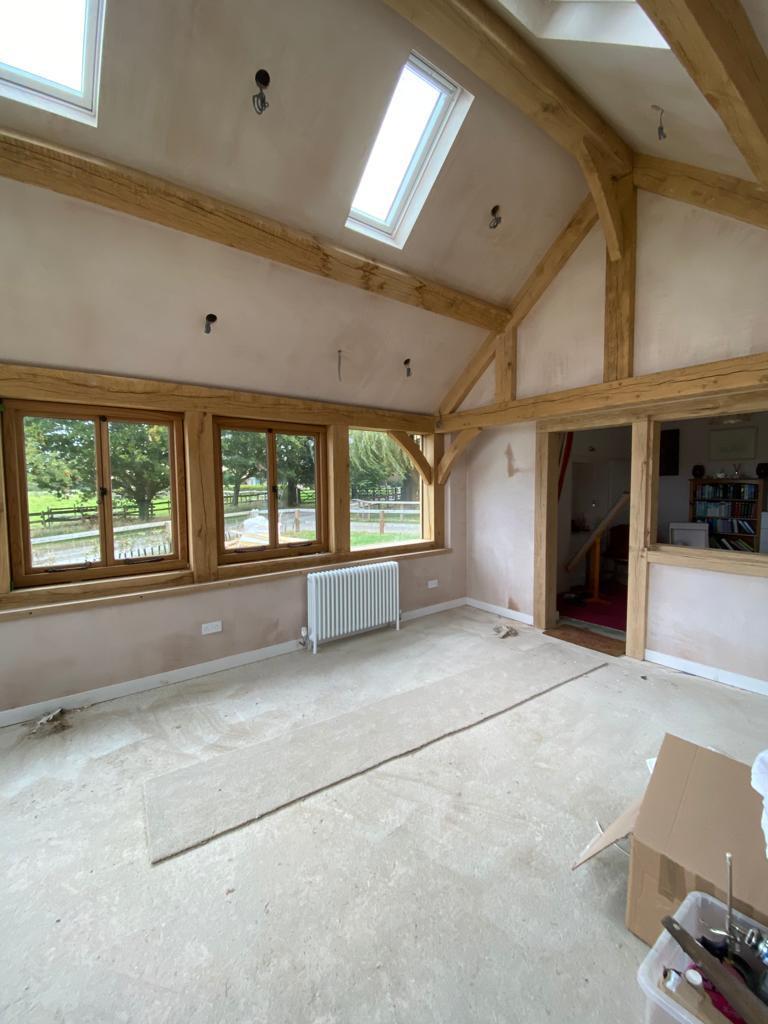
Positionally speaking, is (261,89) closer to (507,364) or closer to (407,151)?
(407,151)

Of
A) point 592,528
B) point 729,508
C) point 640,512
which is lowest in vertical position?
point 592,528

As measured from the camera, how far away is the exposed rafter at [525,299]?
4.03 meters

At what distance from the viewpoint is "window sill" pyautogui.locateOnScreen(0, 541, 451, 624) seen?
3162 mm

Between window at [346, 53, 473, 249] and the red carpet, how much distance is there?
4.42m

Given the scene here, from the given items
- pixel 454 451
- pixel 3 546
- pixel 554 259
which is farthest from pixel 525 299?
pixel 3 546

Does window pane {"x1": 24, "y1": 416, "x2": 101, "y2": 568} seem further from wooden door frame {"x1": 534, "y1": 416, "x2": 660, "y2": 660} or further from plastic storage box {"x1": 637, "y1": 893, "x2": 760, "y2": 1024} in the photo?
wooden door frame {"x1": 534, "y1": 416, "x2": 660, "y2": 660}

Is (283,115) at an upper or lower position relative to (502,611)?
upper

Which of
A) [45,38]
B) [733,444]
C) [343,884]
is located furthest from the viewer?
[733,444]

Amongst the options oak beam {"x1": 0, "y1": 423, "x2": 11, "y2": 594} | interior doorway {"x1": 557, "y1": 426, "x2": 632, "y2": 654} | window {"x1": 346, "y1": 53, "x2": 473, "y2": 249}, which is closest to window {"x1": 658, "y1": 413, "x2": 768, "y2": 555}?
interior doorway {"x1": 557, "y1": 426, "x2": 632, "y2": 654}

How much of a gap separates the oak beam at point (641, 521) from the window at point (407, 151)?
104 inches

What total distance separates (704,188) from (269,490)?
427 centimetres

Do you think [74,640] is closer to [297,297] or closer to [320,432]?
[320,432]

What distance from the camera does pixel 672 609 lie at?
386cm

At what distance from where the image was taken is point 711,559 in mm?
3592
